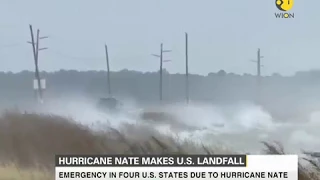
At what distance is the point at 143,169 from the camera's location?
11.5 ft

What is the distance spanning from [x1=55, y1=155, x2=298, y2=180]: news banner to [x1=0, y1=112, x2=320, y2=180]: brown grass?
0.13 feet

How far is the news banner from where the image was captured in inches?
138

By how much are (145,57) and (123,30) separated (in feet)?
0.68

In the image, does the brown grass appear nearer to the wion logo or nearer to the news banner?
the news banner

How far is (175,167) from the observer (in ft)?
11.5

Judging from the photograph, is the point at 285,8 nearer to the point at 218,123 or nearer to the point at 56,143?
the point at 218,123

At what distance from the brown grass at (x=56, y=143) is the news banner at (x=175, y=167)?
41 millimetres

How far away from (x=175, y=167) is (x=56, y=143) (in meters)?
0.72

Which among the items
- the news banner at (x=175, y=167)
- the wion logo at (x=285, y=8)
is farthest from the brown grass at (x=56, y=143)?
the wion logo at (x=285, y=8)

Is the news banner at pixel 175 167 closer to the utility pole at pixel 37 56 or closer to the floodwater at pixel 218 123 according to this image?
the floodwater at pixel 218 123

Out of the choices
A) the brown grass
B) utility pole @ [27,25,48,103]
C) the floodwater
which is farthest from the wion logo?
utility pole @ [27,25,48,103]

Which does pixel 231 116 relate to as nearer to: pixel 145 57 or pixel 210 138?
pixel 210 138

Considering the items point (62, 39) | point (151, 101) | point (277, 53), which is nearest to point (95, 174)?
point (151, 101)

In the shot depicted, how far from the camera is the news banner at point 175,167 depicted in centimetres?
351
